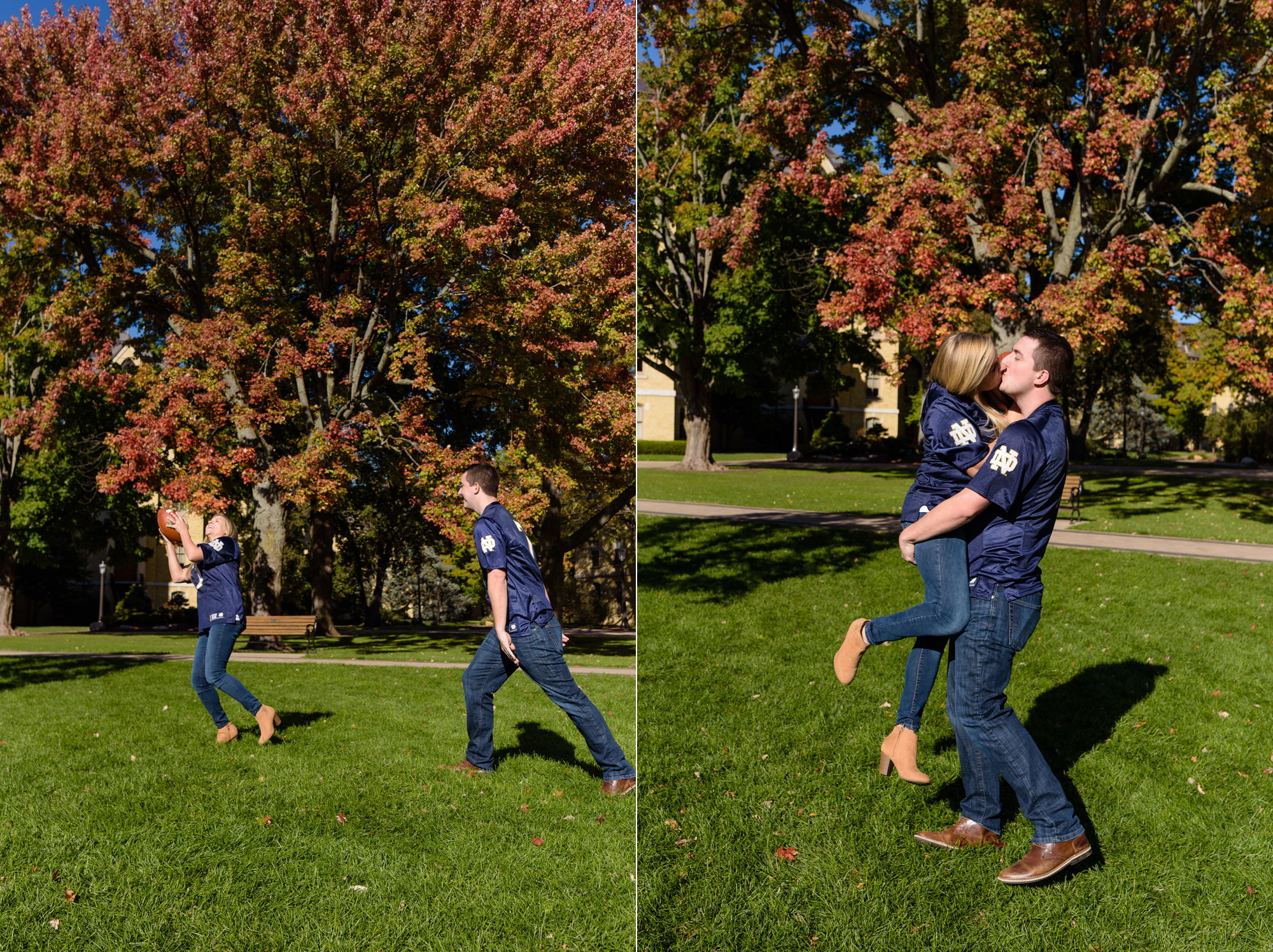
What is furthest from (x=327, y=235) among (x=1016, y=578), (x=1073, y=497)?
(x=1073, y=497)

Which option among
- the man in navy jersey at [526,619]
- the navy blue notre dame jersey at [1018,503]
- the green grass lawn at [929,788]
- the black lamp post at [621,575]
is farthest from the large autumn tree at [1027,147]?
the man in navy jersey at [526,619]

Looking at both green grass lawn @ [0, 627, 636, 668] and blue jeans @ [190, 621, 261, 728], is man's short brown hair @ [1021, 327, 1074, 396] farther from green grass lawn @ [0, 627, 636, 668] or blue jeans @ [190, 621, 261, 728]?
blue jeans @ [190, 621, 261, 728]

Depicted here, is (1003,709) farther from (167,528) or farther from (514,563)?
(167,528)

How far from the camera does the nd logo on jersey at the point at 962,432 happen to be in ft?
11.7

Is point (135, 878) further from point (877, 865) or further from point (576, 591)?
point (877, 865)

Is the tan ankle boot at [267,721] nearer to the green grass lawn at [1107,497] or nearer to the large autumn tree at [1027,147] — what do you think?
the green grass lawn at [1107,497]

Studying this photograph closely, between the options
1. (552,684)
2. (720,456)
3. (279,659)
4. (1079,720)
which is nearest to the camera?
(552,684)

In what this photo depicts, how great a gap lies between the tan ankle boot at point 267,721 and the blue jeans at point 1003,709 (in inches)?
Result: 119

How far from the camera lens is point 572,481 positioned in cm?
398

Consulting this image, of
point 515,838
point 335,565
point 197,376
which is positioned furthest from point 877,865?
point 197,376

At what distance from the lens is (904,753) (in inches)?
161

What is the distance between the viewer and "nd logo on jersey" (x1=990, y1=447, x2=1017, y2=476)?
128 inches

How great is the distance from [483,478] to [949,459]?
2.10 m

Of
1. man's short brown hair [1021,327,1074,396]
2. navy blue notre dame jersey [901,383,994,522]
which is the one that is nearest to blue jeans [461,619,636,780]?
navy blue notre dame jersey [901,383,994,522]
